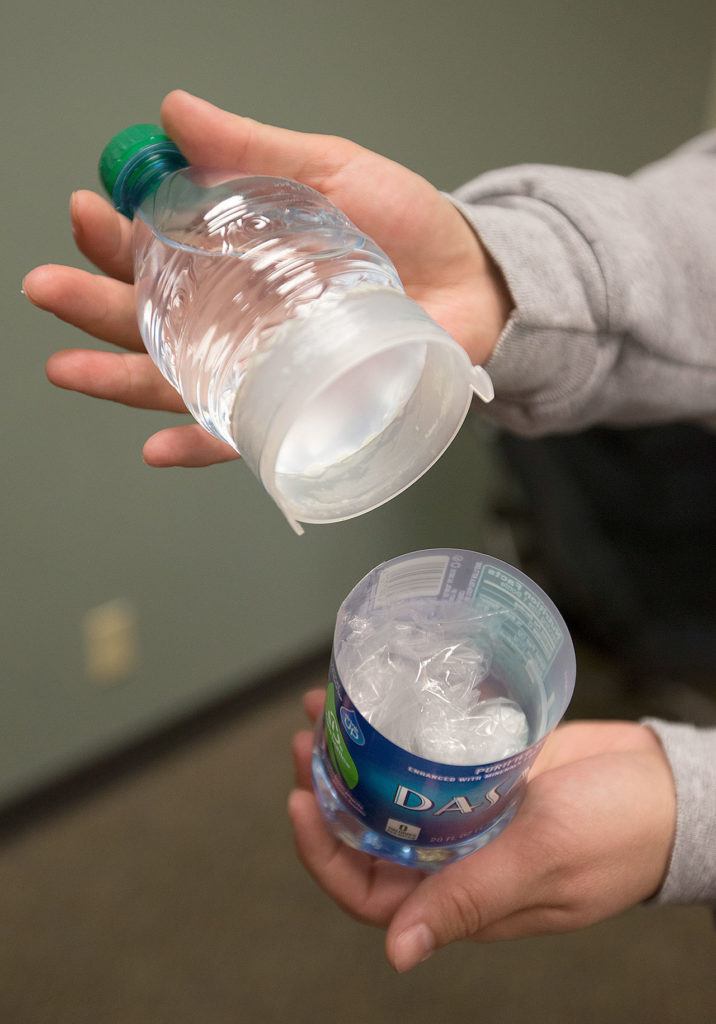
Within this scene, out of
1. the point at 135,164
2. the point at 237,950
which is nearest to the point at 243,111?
the point at 135,164

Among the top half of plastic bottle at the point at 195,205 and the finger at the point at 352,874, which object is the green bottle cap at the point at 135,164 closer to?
the top half of plastic bottle at the point at 195,205

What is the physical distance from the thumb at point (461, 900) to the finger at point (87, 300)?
559mm

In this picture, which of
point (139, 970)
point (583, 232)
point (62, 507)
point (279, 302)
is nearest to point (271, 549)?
point (62, 507)

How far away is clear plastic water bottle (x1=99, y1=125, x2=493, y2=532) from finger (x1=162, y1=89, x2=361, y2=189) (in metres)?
0.02

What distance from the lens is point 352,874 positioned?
0.75 m

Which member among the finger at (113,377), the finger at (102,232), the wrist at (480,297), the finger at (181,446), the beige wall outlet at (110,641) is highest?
the finger at (102,232)

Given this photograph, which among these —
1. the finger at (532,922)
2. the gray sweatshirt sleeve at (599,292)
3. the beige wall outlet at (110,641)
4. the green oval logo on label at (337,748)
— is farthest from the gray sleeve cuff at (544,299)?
the beige wall outlet at (110,641)

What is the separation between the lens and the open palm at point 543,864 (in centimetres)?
Result: 65

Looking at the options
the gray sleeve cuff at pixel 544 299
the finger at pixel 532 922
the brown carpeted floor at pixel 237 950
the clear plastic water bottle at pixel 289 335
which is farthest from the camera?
the brown carpeted floor at pixel 237 950

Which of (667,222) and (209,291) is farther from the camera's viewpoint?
(667,222)

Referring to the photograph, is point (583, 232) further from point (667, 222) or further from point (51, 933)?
point (51, 933)

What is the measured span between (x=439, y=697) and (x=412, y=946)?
7.2 inches

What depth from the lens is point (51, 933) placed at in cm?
140

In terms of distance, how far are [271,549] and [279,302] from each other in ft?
3.07
